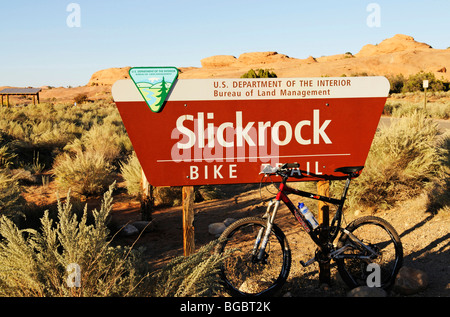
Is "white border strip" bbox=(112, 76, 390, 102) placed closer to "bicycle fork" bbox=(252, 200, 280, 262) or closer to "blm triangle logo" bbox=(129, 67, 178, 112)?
"blm triangle logo" bbox=(129, 67, 178, 112)

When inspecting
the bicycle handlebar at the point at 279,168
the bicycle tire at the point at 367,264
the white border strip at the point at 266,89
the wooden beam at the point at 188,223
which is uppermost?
the white border strip at the point at 266,89

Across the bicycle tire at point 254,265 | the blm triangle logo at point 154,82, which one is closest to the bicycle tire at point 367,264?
the bicycle tire at point 254,265

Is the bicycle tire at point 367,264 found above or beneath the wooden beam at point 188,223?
beneath

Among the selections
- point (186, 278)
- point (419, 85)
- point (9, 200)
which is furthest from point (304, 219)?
point (419, 85)

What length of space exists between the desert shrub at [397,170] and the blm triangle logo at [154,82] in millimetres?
4211

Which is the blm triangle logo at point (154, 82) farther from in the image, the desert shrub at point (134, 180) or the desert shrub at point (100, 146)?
the desert shrub at point (100, 146)

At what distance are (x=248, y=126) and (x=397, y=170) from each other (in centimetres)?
415

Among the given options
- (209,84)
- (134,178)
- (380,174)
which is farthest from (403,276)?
(134,178)

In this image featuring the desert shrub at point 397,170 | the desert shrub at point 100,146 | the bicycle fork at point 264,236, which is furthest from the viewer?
the desert shrub at point 100,146

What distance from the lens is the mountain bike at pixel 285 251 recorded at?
3.63 m

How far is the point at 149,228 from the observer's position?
265 inches

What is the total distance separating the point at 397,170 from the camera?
699cm
